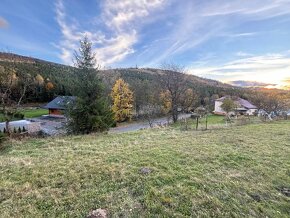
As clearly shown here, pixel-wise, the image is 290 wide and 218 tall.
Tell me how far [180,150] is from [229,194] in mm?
3118

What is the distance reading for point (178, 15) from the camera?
40.8 ft

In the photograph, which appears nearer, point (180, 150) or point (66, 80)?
point (180, 150)

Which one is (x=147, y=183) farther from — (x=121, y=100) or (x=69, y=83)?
(x=121, y=100)

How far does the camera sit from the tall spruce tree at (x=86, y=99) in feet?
42.2

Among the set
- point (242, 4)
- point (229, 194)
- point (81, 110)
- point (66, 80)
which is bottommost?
point (229, 194)

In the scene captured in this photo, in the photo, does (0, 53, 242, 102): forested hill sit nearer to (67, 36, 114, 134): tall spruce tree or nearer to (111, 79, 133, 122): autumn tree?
(67, 36, 114, 134): tall spruce tree

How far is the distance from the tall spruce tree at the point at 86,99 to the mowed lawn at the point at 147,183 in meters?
5.62

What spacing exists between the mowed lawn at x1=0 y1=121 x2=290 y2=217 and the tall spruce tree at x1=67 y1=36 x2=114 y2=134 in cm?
562

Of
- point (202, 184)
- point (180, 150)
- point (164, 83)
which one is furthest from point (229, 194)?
point (164, 83)

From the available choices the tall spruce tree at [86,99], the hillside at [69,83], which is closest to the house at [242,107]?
the hillside at [69,83]

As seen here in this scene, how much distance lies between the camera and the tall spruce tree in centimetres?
1287

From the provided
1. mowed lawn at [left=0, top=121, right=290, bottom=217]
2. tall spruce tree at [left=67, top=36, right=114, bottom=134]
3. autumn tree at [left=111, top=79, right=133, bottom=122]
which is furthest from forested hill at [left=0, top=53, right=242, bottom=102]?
mowed lawn at [left=0, top=121, right=290, bottom=217]

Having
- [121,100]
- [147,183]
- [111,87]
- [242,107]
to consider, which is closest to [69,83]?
[147,183]

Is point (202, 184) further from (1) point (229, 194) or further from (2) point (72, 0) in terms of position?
(2) point (72, 0)
